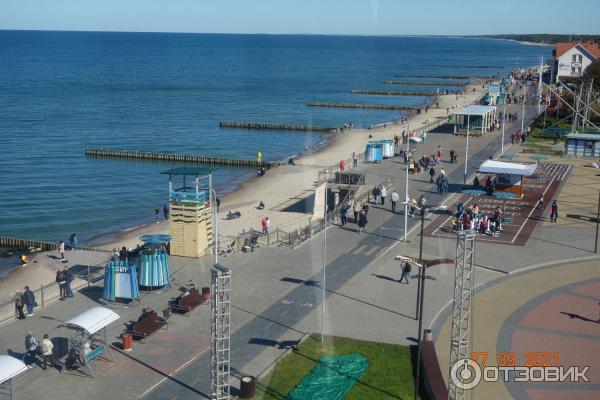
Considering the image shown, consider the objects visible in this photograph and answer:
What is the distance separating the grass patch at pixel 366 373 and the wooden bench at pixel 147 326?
4112 mm

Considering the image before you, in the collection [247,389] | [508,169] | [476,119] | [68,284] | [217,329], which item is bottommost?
[247,389]

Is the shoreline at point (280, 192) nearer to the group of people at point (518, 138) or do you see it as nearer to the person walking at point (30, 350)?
the group of people at point (518, 138)

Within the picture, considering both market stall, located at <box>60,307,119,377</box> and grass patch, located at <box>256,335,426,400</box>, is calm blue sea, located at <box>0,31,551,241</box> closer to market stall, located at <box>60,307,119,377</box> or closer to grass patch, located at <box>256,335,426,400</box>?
market stall, located at <box>60,307,119,377</box>

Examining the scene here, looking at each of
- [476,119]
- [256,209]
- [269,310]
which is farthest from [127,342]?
[476,119]

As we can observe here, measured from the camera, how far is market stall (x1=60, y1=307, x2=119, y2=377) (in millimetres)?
18812

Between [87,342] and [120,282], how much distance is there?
4.88 meters

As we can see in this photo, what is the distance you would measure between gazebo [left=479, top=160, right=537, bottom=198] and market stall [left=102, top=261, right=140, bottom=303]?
71.4 ft

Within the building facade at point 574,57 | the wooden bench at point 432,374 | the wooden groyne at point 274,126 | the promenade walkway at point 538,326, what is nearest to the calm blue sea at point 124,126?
the wooden groyne at point 274,126

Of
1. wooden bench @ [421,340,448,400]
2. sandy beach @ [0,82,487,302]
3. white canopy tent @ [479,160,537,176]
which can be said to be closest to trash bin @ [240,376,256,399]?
wooden bench @ [421,340,448,400]

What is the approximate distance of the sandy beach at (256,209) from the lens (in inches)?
1271

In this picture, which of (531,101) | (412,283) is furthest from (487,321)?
(531,101)

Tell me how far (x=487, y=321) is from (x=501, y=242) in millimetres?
9708

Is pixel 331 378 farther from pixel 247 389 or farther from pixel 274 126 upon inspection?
pixel 274 126

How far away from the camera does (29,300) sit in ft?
74.2
